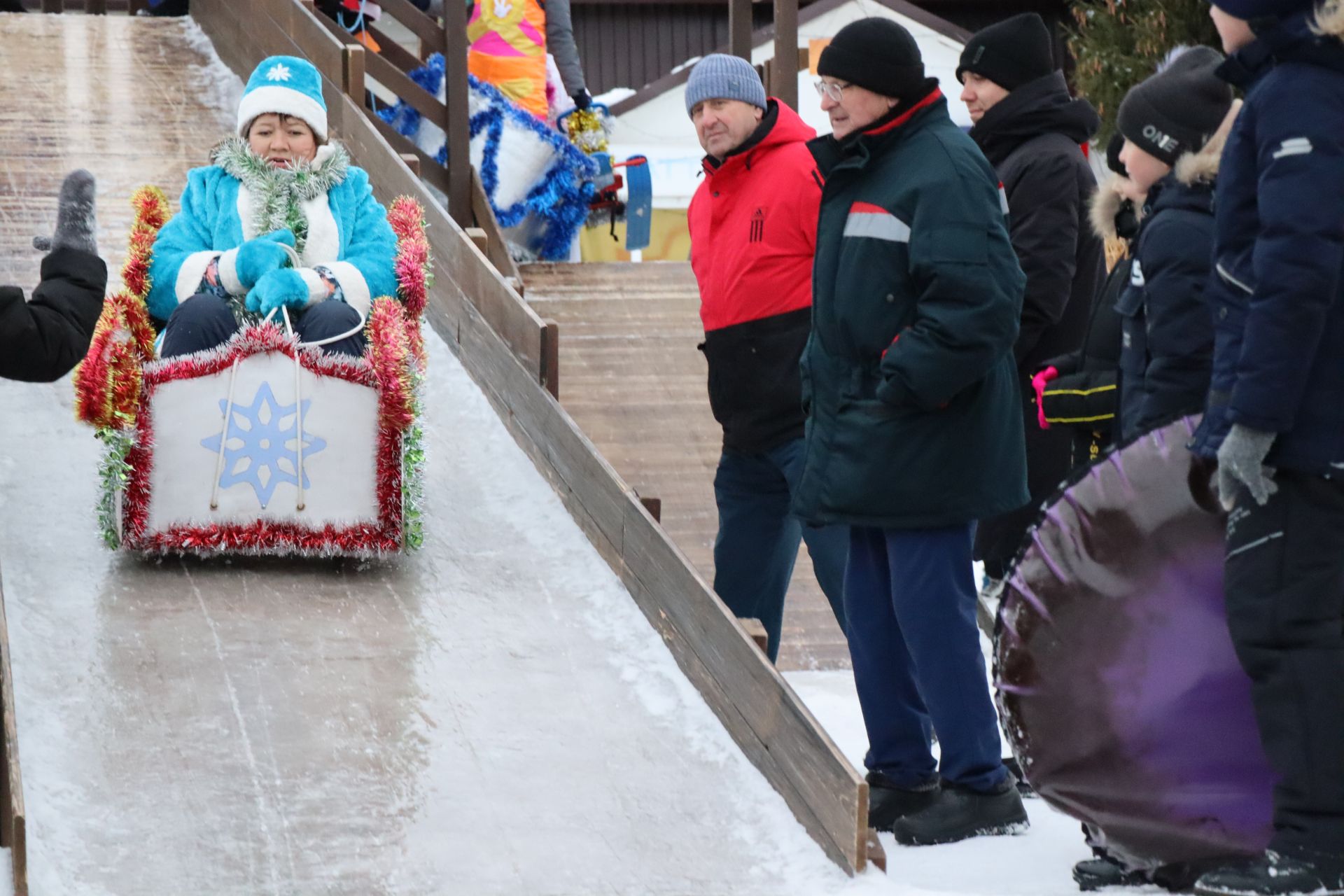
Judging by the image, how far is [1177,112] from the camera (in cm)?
324

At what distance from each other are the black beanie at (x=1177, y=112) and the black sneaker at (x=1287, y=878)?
130cm

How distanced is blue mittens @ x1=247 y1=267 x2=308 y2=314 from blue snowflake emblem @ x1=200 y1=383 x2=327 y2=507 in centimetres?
21

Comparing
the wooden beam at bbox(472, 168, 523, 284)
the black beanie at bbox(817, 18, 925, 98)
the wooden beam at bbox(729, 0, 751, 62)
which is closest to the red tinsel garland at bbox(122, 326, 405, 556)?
the black beanie at bbox(817, 18, 925, 98)

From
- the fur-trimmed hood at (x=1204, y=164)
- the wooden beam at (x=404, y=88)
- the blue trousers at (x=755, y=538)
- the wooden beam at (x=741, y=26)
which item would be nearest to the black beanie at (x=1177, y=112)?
the fur-trimmed hood at (x=1204, y=164)

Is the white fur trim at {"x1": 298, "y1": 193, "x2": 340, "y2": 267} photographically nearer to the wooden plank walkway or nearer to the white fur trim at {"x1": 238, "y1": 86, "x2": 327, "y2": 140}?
the white fur trim at {"x1": 238, "y1": 86, "x2": 327, "y2": 140}

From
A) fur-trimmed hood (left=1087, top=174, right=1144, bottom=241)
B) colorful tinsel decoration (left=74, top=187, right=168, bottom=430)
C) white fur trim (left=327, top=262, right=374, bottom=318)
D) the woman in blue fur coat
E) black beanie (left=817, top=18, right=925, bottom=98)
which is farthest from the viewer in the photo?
white fur trim (left=327, top=262, right=374, bottom=318)

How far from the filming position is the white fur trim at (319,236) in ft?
14.6

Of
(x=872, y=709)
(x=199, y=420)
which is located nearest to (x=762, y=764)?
(x=872, y=709)

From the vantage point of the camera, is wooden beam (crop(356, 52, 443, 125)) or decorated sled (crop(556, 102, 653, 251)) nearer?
wooden beam (crop(356, 52, 443, 125))

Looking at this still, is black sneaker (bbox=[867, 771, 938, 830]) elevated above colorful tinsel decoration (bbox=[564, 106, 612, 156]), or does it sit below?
below

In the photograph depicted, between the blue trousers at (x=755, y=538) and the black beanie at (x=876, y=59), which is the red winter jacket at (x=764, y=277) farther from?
the black beanie at (x=876, y=59)

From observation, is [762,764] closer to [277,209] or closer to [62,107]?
[277,209]

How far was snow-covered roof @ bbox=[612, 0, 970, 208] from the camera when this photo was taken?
12.7m

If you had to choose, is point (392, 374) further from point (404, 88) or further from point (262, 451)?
point (404, 88)
